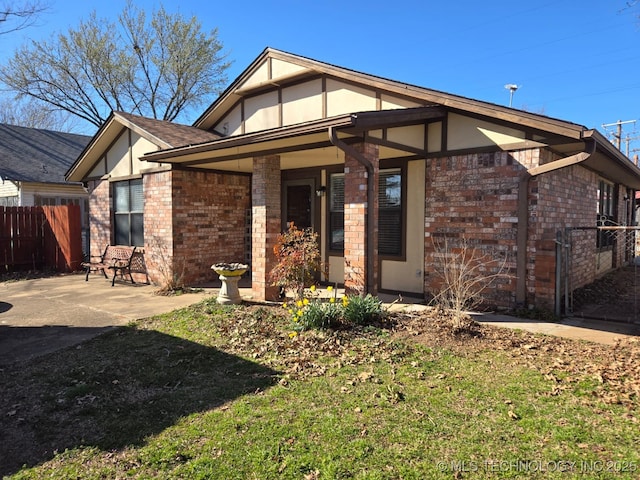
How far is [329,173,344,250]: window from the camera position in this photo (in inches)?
353

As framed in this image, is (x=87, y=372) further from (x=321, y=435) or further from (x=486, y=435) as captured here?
(x=486, y=435)

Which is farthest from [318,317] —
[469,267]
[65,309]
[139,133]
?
[139,133]

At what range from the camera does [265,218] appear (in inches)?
296

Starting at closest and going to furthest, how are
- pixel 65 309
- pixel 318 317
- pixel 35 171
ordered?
pixel 318 317
pixel 65 309
pixel 35 171

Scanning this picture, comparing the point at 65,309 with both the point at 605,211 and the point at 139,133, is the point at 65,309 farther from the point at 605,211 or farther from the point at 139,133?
the point at 605,211

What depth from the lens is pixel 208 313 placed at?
6.79 metres

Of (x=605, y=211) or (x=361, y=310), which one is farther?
(x=605, y=211)

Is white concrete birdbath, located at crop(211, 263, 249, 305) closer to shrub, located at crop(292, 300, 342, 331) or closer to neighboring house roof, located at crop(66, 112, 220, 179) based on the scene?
shrub, located at crop(292, 300, 342, 331)

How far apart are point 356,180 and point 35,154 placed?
657 inches

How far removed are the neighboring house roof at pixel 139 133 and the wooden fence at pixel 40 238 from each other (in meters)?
1.50

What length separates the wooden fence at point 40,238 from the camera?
40.4 ft

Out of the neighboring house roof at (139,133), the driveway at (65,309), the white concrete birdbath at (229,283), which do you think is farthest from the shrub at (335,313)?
the neighboring house roof at (139,133)

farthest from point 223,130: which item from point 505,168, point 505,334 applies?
point 505,334

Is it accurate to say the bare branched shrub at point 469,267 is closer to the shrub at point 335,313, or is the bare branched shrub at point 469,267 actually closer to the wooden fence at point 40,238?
the shrub at point 335,313
